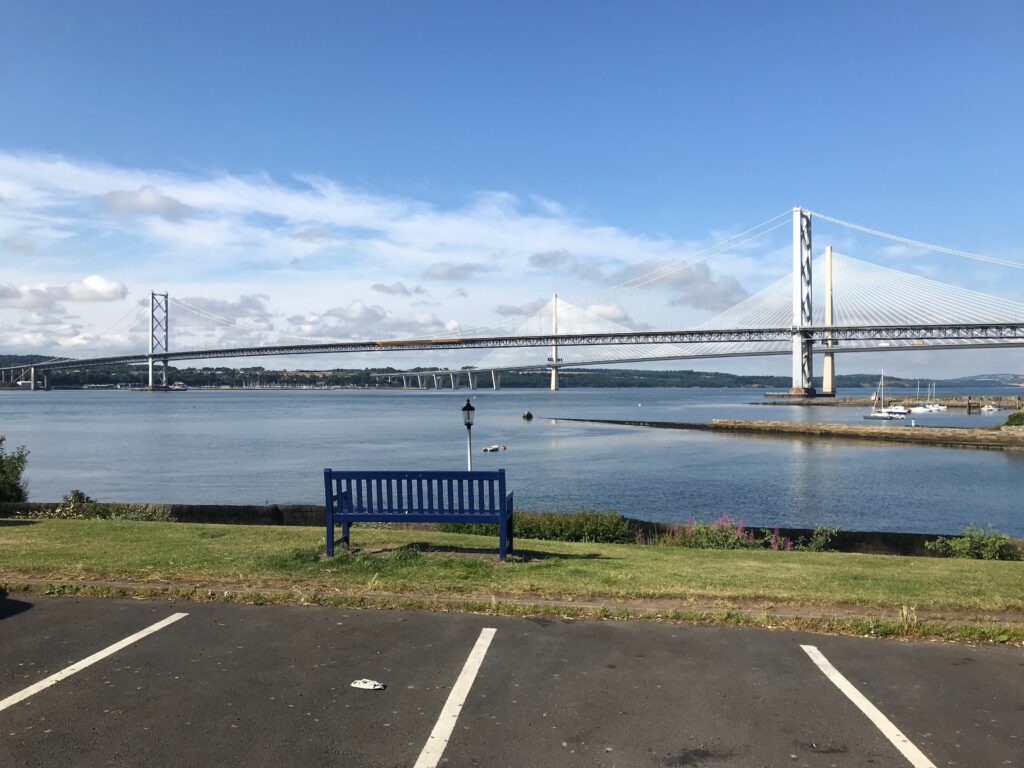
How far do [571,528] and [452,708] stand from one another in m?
10.2

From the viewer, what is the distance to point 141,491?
30.6 meters

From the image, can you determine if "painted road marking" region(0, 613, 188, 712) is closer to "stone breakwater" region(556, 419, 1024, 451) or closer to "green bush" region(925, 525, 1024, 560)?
"green bush" region(925, 525, 1024, 560)

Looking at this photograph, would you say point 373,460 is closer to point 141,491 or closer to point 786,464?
point 141,491

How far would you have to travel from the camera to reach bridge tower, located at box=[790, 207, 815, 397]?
99406mm

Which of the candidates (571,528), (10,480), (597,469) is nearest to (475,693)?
(571,528)

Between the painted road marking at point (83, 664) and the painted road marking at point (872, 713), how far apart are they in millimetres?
4931

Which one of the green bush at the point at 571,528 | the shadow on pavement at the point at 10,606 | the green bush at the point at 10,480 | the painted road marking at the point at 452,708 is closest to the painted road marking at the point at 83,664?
the shadow on pavement at the point at 10,606

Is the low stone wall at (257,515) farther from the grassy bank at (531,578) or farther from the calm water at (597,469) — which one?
the calm water at (597,469)

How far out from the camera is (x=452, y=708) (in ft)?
15.9

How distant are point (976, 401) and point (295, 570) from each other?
130333mm

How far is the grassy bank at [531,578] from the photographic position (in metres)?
6.81

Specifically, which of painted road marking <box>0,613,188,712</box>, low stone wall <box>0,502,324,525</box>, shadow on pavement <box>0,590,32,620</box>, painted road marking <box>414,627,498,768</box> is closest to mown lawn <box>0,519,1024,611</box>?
shadow on pavement <box>0,590,32,620</box>

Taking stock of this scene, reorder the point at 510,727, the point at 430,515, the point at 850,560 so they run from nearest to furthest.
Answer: the point at 510,727 → the point at 430,515 → the point at 850,560

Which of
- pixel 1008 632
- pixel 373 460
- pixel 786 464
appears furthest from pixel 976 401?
pixel 1008 632
